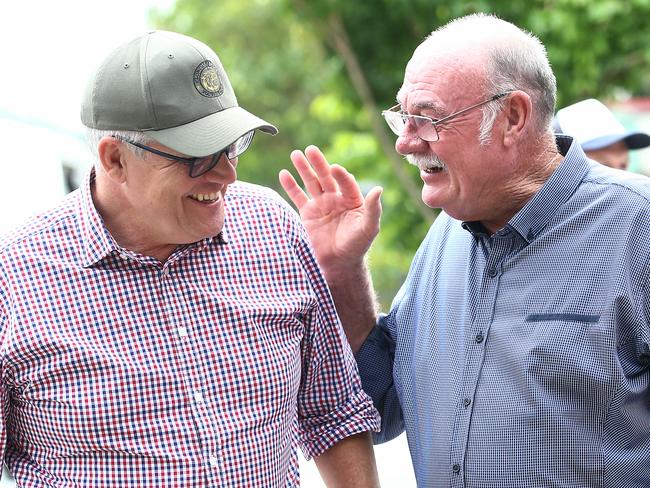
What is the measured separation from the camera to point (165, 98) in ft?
7.75

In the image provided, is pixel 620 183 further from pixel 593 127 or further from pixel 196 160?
pixel 593 127

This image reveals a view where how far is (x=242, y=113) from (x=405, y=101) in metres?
0.50

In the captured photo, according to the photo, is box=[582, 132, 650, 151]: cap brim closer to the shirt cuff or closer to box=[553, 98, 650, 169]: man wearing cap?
box=[553, 98, 650, 169]: man wearing cap

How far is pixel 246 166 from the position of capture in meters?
20.3

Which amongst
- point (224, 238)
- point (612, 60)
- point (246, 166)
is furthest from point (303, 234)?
point (246, 166)

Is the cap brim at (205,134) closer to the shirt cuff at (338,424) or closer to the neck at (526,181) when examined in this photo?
the neck at (526,181)

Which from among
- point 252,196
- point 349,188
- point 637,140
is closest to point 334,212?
point 349,188

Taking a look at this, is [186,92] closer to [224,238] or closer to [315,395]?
[224,238]

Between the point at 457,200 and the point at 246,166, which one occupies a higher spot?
the point at 457,200

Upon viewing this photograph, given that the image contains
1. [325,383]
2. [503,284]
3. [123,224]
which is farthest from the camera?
[325,383]

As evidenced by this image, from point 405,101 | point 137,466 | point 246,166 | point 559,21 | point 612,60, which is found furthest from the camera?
point 246,166

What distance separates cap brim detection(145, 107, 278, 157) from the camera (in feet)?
7.71

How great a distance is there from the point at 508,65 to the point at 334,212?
2.26ft

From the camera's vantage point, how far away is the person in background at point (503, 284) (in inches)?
95.1
